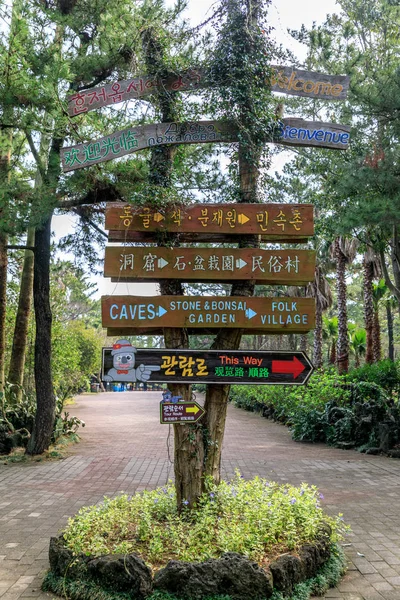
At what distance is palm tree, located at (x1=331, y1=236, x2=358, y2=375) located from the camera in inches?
689

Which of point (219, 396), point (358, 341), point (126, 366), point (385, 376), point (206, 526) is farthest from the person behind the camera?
point (358, 341)

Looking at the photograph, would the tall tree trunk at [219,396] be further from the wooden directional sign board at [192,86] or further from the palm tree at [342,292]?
the palm tree at [342,292]

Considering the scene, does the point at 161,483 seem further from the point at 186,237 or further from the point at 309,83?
the point at 309,83

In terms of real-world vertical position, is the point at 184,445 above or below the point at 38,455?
above

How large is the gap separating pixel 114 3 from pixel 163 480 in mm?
7927

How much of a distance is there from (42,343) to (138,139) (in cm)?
624

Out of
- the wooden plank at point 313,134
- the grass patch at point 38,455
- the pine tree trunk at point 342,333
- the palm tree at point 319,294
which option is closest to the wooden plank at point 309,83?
the wooden plank at point 313,134

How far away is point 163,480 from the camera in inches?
329

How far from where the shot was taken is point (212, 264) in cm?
489

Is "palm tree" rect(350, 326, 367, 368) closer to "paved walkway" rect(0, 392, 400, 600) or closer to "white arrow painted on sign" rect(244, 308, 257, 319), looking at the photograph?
"paved walkway" rect(0, 392, 400, 600)

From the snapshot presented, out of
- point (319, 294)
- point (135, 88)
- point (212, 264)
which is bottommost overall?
point (212, 264)

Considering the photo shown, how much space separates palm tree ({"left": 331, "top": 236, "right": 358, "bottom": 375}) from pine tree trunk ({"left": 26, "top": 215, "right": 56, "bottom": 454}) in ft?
32.3

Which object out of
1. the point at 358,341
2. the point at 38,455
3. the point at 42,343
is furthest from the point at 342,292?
Result: the point at 38,455

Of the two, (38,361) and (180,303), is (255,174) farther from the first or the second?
(38,361)
